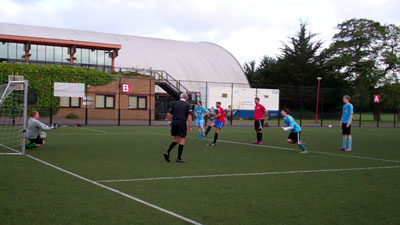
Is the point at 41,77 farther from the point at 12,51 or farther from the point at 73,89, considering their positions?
the point at 12,51

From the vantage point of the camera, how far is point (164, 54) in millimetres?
55406

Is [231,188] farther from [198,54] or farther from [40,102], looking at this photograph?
[198,54]

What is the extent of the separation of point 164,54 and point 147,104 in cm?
1657

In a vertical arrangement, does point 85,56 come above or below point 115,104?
above

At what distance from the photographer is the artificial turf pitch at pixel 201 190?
5.51 meters

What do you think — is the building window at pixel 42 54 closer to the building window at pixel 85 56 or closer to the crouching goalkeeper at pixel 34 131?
the building window at pixel 85 56

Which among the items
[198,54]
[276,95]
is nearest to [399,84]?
[276,95]

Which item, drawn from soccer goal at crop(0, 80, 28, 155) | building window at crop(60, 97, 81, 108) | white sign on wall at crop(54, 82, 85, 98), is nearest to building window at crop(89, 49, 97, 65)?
building window at crop(60, 97, 81, 108)

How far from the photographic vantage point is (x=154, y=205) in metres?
6.03

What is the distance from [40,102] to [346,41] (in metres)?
40.0

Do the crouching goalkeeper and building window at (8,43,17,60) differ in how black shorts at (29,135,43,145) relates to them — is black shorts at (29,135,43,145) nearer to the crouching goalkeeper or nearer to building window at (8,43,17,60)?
the crouching goalkeeper

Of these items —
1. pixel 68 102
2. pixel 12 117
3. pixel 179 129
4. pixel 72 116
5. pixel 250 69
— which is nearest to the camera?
pixel 179 129

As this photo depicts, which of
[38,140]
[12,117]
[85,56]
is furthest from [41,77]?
[38,140]

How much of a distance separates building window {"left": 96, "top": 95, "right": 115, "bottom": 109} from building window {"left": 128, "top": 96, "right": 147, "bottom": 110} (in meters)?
1.75
